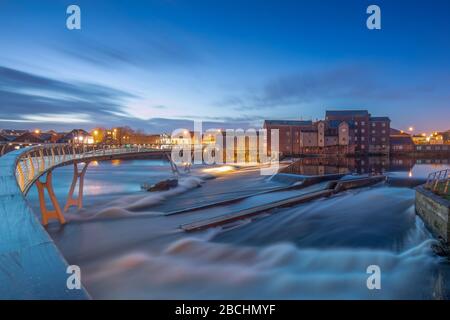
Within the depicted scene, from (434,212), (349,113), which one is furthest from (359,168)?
(349,113)

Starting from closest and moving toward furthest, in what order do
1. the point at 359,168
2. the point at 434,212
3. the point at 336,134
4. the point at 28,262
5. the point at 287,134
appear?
the point at 28,262
the point at 434,212
the point at 359,168
the point at 336,134
the point at 287,134

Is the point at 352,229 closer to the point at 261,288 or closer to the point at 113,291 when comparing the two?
the point at 261,288

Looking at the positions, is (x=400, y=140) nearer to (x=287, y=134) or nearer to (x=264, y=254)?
(x=287, y=134)

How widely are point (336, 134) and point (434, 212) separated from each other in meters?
69.3

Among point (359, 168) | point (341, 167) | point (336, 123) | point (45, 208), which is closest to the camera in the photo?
point (45, 208)

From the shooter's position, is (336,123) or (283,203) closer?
(283,203)

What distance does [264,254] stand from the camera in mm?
10195

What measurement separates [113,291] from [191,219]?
741 cm

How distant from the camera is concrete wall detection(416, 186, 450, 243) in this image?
946 centimetres

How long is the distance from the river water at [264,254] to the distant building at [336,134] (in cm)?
6088

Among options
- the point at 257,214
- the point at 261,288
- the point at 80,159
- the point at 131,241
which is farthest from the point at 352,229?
the point at 80,159

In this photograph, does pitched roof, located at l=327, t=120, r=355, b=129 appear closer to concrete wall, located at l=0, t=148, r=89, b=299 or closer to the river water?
the river water

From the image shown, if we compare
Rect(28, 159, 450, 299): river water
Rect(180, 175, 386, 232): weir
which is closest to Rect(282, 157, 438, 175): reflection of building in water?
Rect(180, 175, 386, 232): weir

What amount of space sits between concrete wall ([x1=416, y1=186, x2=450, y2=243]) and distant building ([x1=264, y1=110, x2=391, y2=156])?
206 ft
